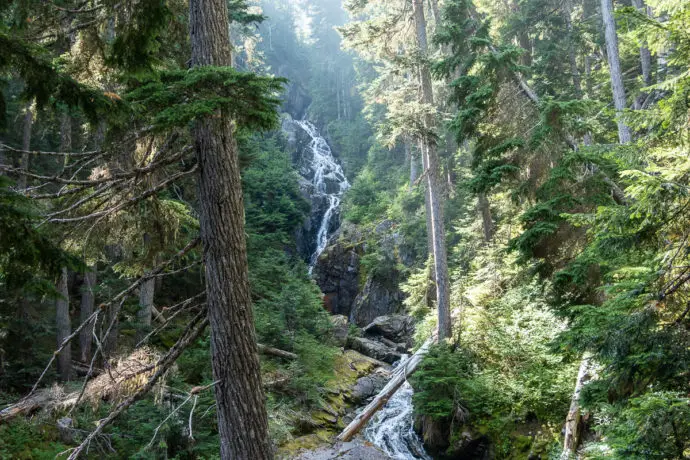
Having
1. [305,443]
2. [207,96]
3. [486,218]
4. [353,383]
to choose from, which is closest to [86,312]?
[305,443]

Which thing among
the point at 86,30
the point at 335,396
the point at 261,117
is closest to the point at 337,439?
the point at 335,396

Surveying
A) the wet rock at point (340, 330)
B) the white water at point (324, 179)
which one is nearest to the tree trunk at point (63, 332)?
the wet rock at point (340, 330)

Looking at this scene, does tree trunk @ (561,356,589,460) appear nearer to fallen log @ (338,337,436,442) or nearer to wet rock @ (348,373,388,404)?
fallen log @ (338,337,436,442)

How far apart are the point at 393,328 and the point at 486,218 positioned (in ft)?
24.6

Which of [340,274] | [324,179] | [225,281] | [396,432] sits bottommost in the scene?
[396,432]

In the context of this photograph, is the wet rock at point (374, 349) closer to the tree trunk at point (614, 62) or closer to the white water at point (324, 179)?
the white water at point (324, 179)

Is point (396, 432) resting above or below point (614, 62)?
below

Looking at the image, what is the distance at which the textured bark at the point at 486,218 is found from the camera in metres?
14.8

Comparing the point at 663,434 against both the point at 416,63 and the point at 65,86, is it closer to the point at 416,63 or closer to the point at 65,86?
the point at 65,86

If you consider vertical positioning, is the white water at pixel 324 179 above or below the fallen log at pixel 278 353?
above

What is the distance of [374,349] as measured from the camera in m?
17.8

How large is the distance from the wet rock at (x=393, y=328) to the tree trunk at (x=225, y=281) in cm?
1558

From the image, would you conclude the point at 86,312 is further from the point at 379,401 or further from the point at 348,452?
the point at 379,401

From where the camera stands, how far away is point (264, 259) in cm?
1539
